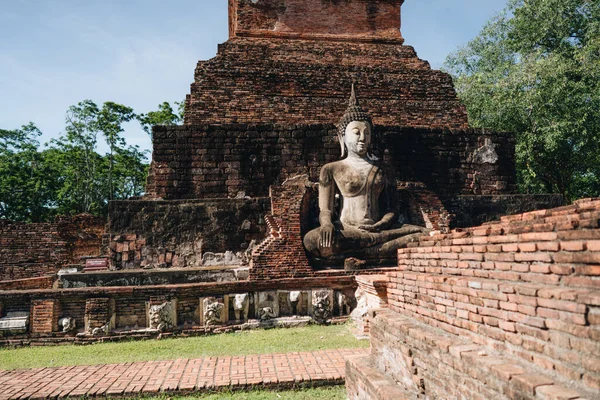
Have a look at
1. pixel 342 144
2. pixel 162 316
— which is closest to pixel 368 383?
pixel 162 316

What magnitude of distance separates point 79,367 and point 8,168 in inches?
915

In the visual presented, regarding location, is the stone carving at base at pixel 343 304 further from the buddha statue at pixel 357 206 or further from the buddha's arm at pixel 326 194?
the buddha's arm at pixel 326 194

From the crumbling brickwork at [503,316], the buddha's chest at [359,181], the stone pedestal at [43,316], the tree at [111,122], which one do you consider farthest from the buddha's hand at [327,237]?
the tree at [111,122]

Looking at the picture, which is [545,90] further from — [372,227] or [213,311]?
[213,311]

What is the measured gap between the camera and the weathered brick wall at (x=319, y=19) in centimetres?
1318

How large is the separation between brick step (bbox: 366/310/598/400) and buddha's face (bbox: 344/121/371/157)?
4694mm

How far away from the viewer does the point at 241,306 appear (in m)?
6.95

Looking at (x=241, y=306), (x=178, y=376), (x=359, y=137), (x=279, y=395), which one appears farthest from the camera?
(x=359, y=137)

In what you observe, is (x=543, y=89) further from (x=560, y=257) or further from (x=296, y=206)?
(x=560, y=257)

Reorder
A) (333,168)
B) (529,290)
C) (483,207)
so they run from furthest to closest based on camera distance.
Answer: (483,207)
(333,168)
(529,290)

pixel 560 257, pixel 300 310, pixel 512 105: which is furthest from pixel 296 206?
pixel 512 105

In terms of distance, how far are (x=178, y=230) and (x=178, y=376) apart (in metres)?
3.90

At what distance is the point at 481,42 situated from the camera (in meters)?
19.5

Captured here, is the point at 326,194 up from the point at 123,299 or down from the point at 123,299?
up
